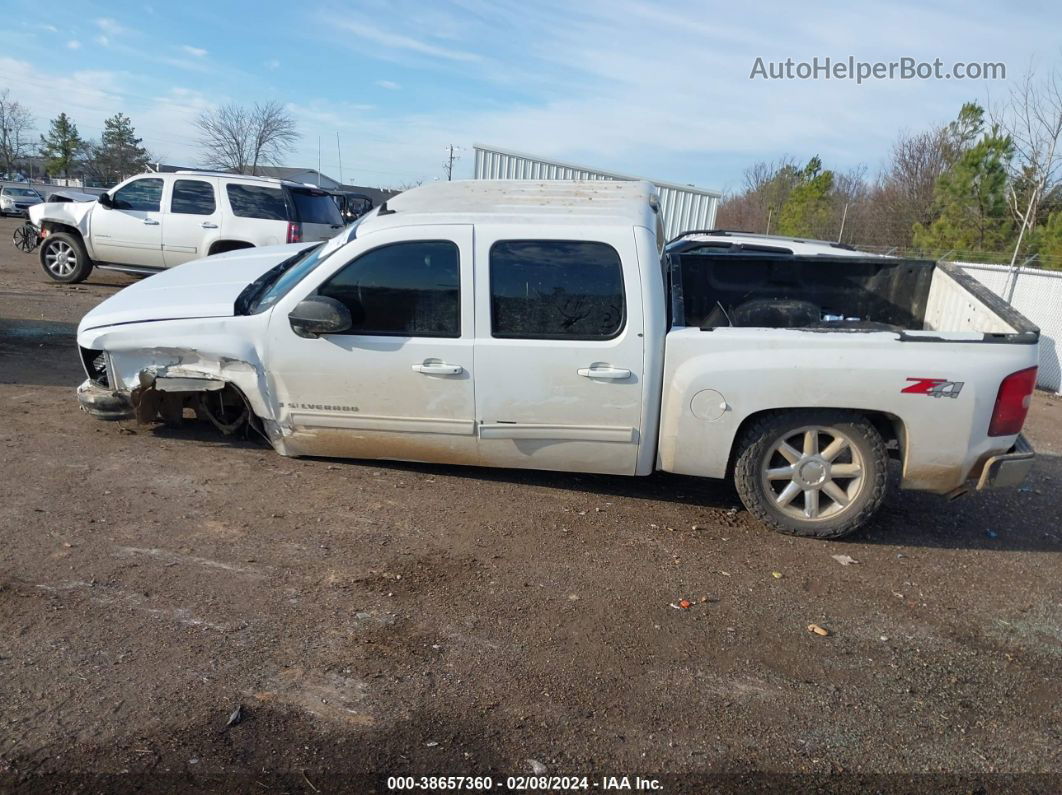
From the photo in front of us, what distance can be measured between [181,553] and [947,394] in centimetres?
404

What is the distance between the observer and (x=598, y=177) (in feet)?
55.4

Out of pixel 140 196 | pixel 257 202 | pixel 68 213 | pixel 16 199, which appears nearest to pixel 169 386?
pixel 257 202

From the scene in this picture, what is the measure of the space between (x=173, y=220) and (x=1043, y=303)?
1249 cm

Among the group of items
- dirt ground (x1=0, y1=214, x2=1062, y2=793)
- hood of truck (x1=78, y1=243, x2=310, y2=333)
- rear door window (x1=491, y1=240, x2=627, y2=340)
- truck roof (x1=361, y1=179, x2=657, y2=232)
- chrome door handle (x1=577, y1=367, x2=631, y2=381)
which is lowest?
dirt ground (x1=0, y1=214, x2=1062, y2=793)

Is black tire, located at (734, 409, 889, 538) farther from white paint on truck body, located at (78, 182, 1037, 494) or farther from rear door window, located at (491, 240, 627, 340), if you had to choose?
rear door window, located at (491, 240, 627, 340)

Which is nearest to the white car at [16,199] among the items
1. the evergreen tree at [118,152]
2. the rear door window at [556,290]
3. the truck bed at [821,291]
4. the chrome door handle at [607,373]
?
the evergreen tree at [118,152]

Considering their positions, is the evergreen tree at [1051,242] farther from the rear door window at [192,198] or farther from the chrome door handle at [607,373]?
the rear door window at [192,198]

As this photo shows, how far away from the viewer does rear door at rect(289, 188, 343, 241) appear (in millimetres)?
12414

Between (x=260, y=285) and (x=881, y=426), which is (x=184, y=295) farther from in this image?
(x=881, y=426)

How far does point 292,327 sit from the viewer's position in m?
4.67

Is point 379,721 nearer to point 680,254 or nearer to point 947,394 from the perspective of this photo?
point 947,394

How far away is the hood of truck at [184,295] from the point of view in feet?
16.3

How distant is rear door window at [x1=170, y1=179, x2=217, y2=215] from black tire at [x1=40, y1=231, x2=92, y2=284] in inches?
72.3

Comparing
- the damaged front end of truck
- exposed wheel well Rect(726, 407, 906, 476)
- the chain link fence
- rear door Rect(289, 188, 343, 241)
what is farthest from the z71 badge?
rear door Rect(289, 188, 343, 241)
